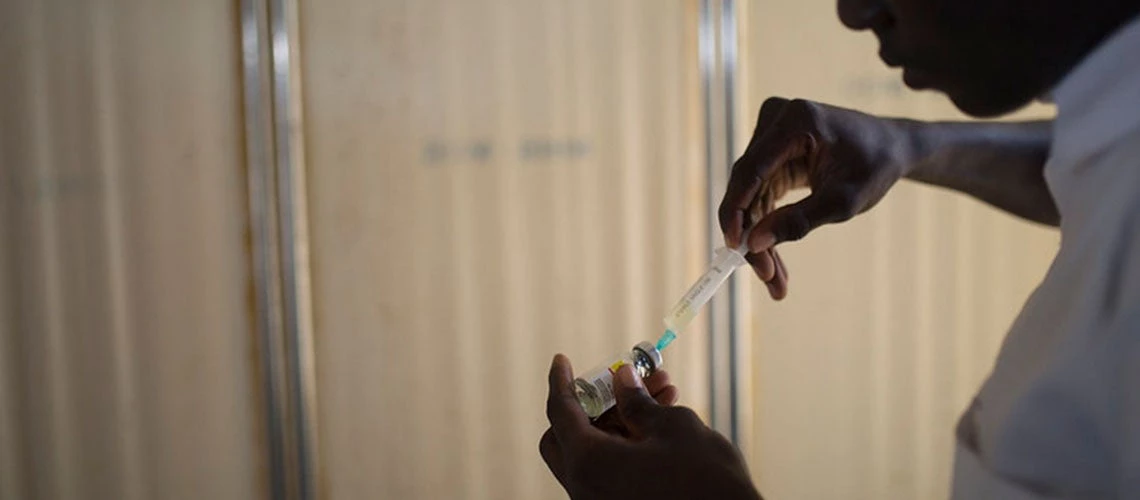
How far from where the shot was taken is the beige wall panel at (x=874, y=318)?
159 cm

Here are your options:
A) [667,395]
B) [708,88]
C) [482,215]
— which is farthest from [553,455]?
[708,88]

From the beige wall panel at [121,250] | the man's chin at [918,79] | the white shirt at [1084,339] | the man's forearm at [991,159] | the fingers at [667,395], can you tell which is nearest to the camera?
the white shirt at [1084,339]

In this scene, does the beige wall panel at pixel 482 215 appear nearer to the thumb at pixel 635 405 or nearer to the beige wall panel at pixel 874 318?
the beige wall panel at pixel 874 318

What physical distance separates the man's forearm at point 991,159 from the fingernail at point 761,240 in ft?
0.63

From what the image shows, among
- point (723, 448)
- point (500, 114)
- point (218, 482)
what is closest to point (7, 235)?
point (218, 482)

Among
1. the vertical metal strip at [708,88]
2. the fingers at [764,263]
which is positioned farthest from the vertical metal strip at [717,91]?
the fingers at [764,263]

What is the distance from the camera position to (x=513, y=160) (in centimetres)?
149

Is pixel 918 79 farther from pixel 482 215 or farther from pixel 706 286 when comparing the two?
pixel 482 215

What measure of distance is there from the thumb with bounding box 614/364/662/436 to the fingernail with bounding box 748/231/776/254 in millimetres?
232

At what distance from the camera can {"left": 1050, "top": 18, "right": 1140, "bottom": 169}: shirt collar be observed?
45cm

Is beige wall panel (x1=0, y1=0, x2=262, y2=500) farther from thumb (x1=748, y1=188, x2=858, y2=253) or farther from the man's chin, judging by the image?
the man's chin

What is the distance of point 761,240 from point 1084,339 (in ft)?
1.37

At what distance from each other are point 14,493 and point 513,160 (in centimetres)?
105

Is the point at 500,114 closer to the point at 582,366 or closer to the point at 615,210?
the point at 615,210
